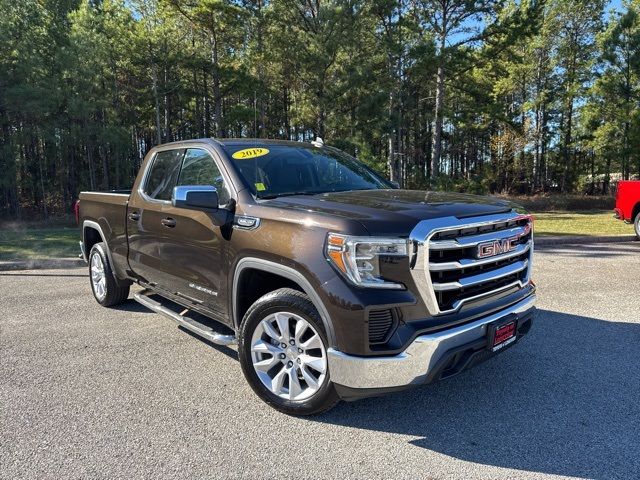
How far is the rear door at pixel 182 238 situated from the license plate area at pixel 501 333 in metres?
1.97

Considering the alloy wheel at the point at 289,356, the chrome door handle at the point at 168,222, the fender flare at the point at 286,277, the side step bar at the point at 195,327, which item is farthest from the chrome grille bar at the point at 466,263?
the chrome door handle at the point at 168,222

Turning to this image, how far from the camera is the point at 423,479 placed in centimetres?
250

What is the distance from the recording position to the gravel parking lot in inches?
103

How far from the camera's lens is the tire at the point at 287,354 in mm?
2959

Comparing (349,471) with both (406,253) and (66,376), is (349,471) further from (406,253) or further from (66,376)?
(66,376)

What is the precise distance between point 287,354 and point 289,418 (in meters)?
0.43

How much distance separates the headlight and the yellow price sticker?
157 centimetres

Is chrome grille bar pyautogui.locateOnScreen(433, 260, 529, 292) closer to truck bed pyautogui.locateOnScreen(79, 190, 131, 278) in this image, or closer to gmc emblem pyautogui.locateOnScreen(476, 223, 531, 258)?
gmc emblem pyautogui.locateOnScreen(476, 223, 531, 258)

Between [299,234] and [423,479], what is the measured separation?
5.16 feet

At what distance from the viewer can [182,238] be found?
3.98 meters

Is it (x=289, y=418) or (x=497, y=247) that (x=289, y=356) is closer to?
(x=289, y=418)

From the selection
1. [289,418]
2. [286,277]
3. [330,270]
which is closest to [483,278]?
[330,270]

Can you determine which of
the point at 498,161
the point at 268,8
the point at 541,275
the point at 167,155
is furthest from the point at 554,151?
the point at 167,155

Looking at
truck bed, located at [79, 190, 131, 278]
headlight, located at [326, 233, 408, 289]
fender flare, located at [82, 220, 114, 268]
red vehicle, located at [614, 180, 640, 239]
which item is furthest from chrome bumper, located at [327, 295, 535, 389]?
red vehicle, located at [614, 180, 640, 239]
